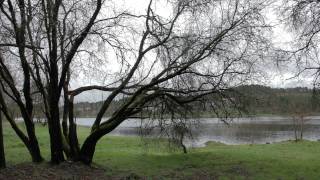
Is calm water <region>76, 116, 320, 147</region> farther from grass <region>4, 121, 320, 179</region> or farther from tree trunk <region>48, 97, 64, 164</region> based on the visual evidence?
tree trunk <region>48, 97, 64, 164</region>

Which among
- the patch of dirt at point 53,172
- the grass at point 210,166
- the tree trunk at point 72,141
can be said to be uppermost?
the tree trunk at point 72,141

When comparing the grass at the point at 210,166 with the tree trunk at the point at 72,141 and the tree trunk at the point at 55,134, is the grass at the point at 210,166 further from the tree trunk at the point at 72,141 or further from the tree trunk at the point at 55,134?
the tree trunk at the point at 55,134

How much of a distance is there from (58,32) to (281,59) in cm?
757

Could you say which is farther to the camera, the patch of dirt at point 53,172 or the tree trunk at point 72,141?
the tree trunk at point 72,141

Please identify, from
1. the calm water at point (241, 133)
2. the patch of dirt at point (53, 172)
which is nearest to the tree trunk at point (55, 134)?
the patch of dirt at point (53, 172)

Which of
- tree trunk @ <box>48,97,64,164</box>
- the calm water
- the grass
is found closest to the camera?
tree trunk @ <box>48,97,64,164</box>

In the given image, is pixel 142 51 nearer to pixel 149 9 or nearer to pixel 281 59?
pixel 149 9

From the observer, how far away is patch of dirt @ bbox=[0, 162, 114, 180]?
44.7 ft

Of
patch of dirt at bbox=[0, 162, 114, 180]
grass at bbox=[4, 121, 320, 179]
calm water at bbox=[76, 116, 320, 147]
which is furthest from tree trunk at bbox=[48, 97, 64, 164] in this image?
calm water at bbox=[76, 116, 320, 147]

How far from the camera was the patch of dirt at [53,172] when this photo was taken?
1363 cm

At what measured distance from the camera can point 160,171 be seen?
17609 mm

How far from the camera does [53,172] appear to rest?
14750 mm

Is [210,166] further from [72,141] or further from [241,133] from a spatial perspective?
[241,133]

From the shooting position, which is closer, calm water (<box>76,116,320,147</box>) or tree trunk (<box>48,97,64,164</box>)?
tree trunk (<box>48,97,64,164</box>)
